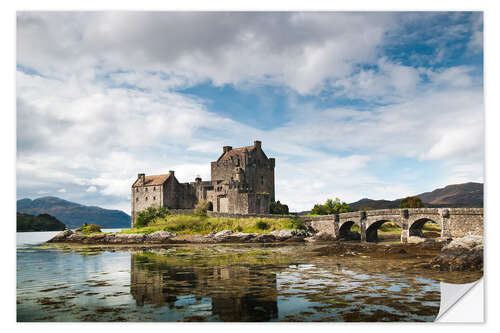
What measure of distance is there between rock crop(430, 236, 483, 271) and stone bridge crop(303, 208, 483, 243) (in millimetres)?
1773

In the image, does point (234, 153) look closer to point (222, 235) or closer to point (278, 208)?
point (278, 208)

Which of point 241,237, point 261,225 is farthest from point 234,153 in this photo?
point 241,237

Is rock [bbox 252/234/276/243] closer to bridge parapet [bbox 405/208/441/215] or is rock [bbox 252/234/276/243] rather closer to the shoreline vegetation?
the shoreline vegetation

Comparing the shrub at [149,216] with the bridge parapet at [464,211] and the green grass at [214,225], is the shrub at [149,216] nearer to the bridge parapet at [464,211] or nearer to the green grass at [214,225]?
the green grass at [214,225]

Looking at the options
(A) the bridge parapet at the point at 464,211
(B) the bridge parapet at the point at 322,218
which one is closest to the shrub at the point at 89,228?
(B) the bridge parapet at the point at 322,218

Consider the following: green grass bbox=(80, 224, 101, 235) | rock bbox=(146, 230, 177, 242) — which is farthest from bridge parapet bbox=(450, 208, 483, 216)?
green grass bbox=(80, 224, 101, 235)

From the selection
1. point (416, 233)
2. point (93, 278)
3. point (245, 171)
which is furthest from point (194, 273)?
point (245, 171)

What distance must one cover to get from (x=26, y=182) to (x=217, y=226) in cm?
2737

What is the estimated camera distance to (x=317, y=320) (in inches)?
313

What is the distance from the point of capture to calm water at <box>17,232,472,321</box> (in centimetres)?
834

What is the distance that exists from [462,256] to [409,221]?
13743 mm

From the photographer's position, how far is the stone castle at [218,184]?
4394 cm

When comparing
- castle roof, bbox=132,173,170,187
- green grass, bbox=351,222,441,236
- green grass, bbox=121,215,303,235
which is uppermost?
castle roof, bbox=132,173,170,187
